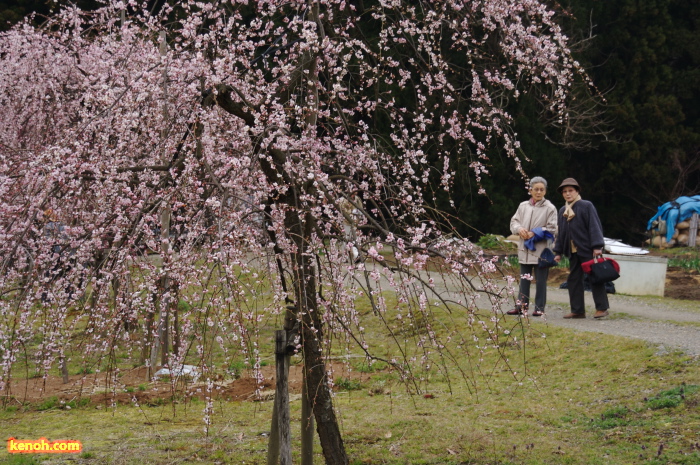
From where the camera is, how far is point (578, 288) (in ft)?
26.7

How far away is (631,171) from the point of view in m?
16.4

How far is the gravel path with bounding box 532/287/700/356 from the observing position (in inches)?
275

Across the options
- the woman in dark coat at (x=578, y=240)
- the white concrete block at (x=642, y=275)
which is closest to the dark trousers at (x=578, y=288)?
the woman in dark coat at (x=578, y=240)

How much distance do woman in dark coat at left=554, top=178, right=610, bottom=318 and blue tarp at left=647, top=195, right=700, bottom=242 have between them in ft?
26.5

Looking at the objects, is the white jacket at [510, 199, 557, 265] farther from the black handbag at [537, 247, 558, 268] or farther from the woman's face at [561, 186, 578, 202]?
the woman's face at [561, 186, 578, 202]

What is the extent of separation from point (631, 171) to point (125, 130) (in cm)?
1428

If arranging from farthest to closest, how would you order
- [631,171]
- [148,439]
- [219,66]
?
[631,171] < [148,439] < [219,66]

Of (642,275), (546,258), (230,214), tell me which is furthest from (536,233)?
(230,214)

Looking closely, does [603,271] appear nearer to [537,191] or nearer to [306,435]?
[537,191]

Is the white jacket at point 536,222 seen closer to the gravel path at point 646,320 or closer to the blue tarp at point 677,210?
the gravel path at point 646,320

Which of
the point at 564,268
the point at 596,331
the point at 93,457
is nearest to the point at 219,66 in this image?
the point at 93,457

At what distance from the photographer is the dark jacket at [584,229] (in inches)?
302

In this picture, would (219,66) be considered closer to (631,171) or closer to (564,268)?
(564,268)

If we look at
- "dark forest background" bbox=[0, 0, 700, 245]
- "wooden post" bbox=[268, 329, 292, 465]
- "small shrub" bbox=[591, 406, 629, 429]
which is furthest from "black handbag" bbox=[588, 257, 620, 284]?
"dark forest background" bbox=[0, 0, 700, 245]
